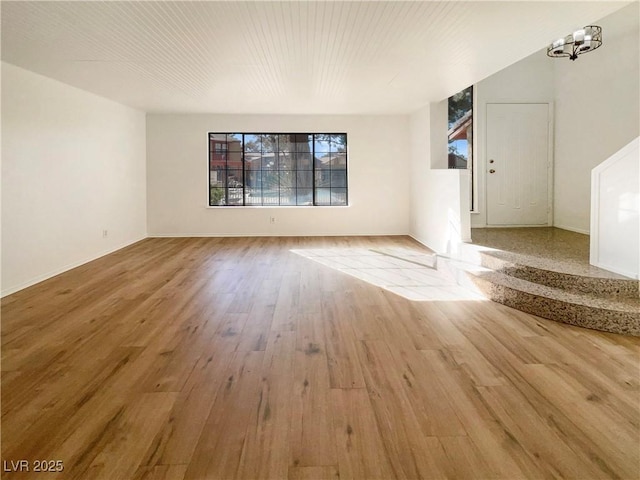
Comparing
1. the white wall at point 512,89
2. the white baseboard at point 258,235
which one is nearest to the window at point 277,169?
the white baseboard at point 258,235

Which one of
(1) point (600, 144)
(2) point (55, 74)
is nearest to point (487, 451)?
(2) point (55, 74)

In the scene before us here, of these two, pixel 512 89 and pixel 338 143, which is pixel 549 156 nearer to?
pixel 512 89

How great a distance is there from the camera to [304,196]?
27.5 feet

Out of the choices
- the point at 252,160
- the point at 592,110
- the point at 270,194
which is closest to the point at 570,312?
the point at 592,110

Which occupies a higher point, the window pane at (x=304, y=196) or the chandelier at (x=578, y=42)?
the chandelier at (x=578, y=42)

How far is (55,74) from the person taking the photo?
470cm

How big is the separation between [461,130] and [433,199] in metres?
1.49

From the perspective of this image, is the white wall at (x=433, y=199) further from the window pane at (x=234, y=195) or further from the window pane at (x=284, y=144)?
the window pane at (x=234, y=195)

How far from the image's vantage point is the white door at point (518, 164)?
6.95m

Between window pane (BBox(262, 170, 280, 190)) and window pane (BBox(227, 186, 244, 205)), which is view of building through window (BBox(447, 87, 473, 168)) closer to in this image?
window pane (BBox(262, 170, 280, 190))

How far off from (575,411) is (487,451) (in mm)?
619

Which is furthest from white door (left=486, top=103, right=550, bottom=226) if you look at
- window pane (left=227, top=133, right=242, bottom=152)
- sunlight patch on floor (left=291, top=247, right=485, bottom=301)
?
window pane (left=227, top=133, right=242, bottom=152)

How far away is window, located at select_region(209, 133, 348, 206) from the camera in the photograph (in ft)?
27.0

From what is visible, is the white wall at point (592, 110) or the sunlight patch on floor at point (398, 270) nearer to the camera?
the sunlight patch on floor at point (398, 270)
